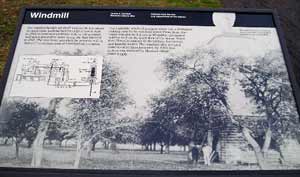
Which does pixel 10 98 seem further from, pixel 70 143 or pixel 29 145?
pixel 70 143

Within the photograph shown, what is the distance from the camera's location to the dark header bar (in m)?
2.67

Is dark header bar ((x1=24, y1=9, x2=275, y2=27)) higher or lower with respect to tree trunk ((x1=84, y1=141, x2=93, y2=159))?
higher

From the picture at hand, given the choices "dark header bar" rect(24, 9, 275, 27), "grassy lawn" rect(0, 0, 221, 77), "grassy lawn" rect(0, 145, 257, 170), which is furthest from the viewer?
"grassy lawn" rect(0, 0, 221, 77)

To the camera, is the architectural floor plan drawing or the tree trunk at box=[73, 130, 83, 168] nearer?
the tree trunk at box=[73, 130, 83, 168]

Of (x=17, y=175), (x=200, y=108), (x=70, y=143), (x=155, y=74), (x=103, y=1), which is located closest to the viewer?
(x=17, y=175)

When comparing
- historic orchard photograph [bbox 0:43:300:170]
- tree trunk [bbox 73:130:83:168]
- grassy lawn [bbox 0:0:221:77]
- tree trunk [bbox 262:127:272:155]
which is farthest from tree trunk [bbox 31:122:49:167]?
grassy lawn [bbox 0:0:221:77]

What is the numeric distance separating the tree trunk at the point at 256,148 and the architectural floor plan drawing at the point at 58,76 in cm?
100

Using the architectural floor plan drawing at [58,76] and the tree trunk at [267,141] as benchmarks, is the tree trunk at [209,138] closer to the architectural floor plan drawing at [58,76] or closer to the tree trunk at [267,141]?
the tree trunk at [267,141]

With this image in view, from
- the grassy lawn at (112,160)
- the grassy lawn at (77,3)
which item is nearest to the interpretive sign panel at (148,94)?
the grassy lawn at (112,160)

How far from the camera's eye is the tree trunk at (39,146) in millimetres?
2080

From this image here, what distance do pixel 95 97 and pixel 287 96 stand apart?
131 cm

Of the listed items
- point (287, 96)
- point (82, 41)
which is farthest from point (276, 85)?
point (82, 41)

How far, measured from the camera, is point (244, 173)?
80.3 inches

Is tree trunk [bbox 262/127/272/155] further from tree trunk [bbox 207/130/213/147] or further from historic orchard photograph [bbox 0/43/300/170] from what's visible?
tree trunk [bbox 207/130/213/147]
